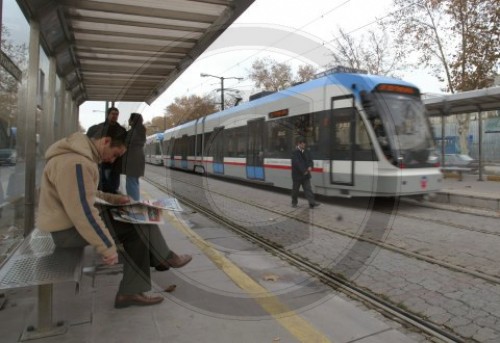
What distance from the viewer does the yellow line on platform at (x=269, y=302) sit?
321cm

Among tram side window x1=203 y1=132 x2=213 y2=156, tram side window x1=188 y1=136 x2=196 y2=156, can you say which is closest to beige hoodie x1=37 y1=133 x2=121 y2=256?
tram side window x1=203 y1=132 x2=213 y2=156

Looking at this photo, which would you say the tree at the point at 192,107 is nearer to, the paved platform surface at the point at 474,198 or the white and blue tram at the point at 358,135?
the white and blue tram at the point at 358,135

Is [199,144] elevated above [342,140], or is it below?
above

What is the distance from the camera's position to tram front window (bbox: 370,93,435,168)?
927cm

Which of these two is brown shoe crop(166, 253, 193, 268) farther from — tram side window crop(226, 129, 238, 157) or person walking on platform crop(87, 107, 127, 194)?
tram side window crop(226, 129, 238, 157)

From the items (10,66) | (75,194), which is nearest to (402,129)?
(10,66)

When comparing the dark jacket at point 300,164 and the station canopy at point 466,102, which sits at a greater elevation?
the station canopy at point 466,102

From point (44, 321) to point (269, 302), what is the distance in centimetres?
192

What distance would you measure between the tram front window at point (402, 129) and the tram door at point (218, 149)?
373 inches

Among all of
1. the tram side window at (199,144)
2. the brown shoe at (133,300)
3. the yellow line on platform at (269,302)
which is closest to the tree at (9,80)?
the brown shoe at (133,300)

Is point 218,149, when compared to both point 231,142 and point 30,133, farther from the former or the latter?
point 30,133

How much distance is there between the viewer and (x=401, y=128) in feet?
31.2

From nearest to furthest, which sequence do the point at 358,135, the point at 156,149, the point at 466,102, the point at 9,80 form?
the point at 9,80, the point at 358,135, the point at 466,102, the point at 156,149

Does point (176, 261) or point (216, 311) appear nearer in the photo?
point (216, 311)
